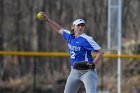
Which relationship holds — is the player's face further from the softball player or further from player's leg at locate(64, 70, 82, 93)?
player's leg at locate(64, 70, 82, 93)

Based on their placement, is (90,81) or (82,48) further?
(82,48)

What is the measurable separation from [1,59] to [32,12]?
14.4 ft

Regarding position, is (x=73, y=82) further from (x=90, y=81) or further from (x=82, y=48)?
(x=82, y=48)

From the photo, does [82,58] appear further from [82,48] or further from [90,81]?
[90,81]

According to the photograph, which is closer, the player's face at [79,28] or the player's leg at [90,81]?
the player's leg at [90,81]

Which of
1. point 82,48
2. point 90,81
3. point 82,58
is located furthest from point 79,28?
point 90,81

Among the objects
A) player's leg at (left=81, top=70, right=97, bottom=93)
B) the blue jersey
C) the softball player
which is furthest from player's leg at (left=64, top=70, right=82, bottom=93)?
the blue jersey

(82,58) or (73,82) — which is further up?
(82,58)

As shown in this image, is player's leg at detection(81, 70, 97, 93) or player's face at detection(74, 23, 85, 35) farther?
player's face at detection(74, 23, 85, 35)

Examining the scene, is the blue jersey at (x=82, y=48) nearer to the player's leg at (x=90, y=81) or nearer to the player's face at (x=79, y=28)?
the player's face at (x=79, y=28)

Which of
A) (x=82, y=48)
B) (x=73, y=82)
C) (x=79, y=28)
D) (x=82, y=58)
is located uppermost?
(x=79, y=28)

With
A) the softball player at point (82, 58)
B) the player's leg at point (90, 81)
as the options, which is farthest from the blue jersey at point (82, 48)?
the player's leg at point (90, 81)

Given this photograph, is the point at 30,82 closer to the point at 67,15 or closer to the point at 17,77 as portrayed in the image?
the point at 17,77

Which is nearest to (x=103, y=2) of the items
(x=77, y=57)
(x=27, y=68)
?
(x=27, y=68)
